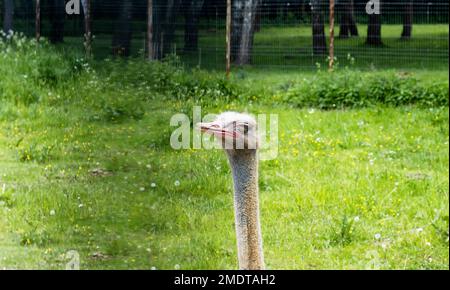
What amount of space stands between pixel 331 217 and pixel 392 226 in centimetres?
39

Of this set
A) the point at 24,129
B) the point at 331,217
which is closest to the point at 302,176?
the point at 331,217

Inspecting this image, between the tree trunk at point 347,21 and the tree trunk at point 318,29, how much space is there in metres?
0.90

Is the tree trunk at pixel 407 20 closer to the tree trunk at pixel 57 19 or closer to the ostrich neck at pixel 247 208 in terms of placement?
the tree trunk at pixel 57 19

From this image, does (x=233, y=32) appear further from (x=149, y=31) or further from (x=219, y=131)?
(x=219, y=131)

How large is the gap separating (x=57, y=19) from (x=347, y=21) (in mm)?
4687

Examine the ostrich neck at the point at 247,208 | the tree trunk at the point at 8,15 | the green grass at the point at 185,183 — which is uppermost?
the tree trunk at the point at 8,15

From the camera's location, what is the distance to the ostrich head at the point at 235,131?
4.03 meters

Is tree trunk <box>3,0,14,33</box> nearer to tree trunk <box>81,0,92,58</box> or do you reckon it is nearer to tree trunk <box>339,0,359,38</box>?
tree trunk <box>81,0,92,58</box>

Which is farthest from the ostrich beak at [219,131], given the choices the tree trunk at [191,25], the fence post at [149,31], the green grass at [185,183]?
the tree trunk at [191,25]

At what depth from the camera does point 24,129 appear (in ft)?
28.6

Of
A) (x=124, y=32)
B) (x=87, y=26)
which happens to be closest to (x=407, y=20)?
(x=124, y=32)

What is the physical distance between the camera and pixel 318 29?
1452 cm

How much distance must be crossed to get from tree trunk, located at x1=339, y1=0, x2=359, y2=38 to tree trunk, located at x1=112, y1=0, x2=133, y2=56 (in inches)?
148

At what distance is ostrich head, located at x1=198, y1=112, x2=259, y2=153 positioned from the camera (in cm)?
403
